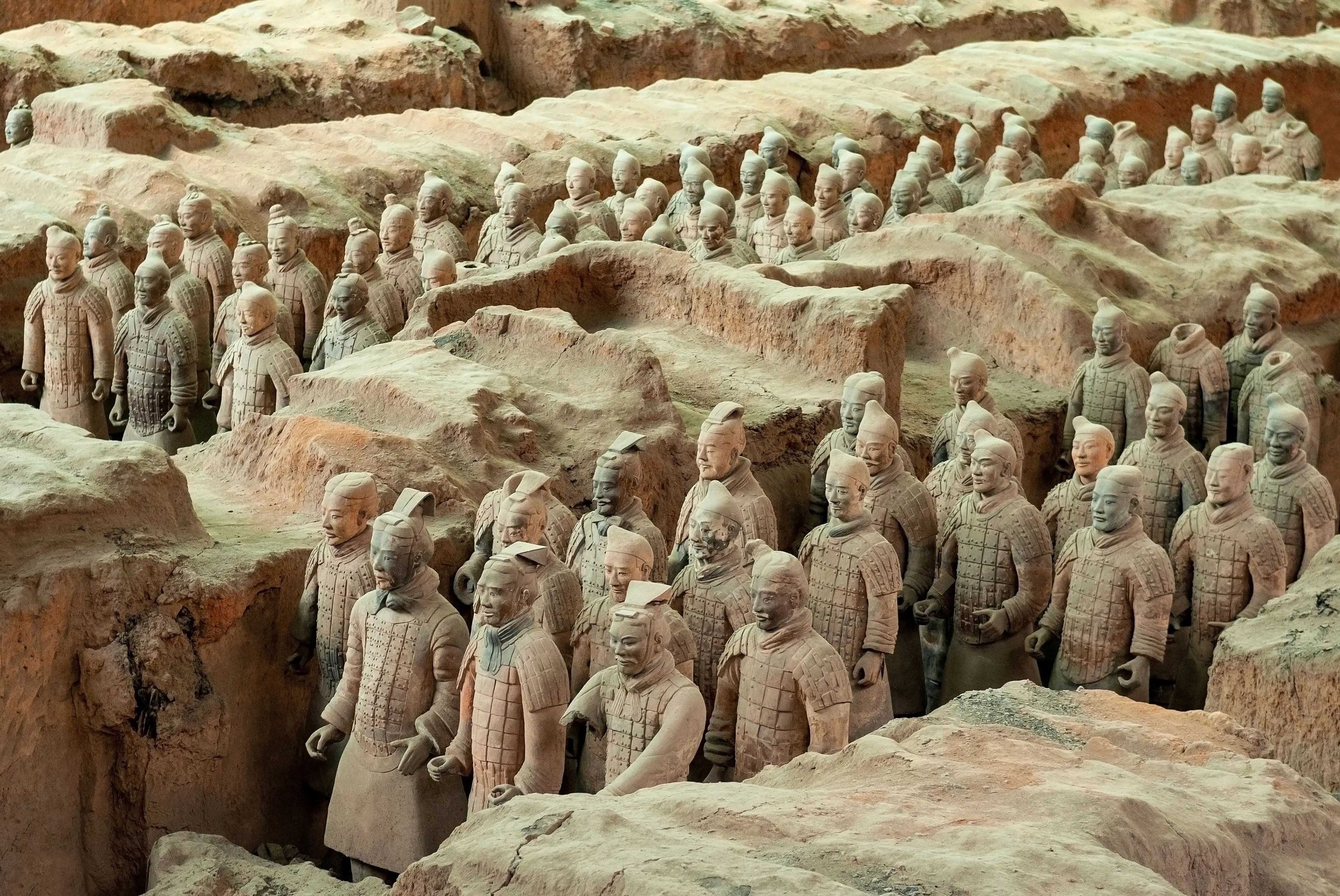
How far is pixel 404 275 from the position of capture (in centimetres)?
955

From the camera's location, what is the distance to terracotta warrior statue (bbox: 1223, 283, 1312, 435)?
869 centimetres

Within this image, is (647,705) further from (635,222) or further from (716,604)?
(635,222)

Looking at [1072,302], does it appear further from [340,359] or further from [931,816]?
[931,816]

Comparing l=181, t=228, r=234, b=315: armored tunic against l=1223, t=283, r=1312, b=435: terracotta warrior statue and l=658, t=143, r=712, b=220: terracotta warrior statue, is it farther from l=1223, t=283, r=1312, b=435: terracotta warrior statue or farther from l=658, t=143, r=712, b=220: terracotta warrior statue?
l=1223, t=283, r=1312, b=435: terracotta warrior statue

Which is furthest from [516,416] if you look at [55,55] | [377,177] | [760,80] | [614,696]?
[760,80]

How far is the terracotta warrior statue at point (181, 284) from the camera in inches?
347

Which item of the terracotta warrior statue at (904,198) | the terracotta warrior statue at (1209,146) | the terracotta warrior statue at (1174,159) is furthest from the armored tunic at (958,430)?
the terracotta warrior statue at (1209,146)

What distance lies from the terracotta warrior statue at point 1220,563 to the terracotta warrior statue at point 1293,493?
177 mm

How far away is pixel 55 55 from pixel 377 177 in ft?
9.09

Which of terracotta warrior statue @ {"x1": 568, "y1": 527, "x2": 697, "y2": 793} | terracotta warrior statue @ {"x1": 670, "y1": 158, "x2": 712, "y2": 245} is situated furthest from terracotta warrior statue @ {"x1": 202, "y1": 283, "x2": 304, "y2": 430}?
terracotta warrior statue @ {"x1": 670, "y1": 158, "x2": 712, "y2": 245}

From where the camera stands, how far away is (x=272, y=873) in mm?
5250

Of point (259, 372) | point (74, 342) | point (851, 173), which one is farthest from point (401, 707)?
point (851, 173)

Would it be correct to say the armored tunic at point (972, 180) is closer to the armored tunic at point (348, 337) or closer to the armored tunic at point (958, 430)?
the armored tunic at point (958, 430)

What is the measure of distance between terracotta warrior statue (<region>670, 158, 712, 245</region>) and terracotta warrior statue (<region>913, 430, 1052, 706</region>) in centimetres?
410
